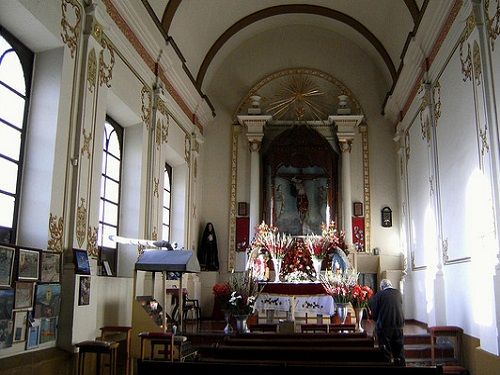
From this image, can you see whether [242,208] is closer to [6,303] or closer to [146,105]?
[146,105]

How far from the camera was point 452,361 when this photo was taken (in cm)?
783

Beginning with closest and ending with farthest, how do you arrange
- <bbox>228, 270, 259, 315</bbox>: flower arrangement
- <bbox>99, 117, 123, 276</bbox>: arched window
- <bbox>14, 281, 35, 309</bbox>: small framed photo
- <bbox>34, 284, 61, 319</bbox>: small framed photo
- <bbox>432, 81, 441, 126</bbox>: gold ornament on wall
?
<bbox>14, 281, 35, 309</bbox>: small framed photo, <bbox>34, 284, 61, 319</bbox>: small framed photo, <bbox>228, 270, 259, 315</bbox>: flower arrangement, <bbox>99, 117, 123, 276</bbox>: arched window, <bbox>432, 81, 441, 126</bbox>: gold ornament on wall

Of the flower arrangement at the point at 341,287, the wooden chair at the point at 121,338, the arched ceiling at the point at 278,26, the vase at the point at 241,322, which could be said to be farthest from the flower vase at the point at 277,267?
the arched ceiling at the point at 278,26

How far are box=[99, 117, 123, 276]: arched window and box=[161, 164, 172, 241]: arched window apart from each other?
234cm

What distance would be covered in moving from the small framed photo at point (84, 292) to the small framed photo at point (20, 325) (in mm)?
901

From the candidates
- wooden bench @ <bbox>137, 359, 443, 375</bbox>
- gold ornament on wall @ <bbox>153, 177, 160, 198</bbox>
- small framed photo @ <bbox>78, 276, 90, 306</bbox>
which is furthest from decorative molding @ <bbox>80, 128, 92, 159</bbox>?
wooden bench @ <bbox>137, 359, 443, 375</bbox>

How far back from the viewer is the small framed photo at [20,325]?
17.6 feet

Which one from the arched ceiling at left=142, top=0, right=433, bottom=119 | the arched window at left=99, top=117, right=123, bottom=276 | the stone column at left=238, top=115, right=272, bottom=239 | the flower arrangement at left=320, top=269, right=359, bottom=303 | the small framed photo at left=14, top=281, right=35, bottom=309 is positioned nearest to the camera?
→ the small framed photo at left=14, top=281, right=35, bottom=309

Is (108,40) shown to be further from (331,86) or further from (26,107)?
(331,86)

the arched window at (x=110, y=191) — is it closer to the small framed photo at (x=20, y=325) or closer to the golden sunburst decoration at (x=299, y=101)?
the small framed photo at (x=20, y=325)

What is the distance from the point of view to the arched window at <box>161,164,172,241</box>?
11414 millimetres

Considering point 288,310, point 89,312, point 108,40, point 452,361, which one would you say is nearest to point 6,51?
point 108,40

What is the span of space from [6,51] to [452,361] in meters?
7.49

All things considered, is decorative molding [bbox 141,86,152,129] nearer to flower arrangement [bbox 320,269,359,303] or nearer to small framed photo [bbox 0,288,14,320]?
flower arrangement [bbox 320,269,359,303]
